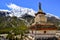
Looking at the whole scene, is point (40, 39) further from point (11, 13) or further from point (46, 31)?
point (11, 13)

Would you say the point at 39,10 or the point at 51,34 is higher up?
the point at 39,10

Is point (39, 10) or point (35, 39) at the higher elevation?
point (39, 10)

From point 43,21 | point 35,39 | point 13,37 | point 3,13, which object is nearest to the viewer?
point 35,39

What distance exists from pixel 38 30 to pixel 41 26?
0.69m

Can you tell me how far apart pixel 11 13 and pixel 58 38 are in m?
109

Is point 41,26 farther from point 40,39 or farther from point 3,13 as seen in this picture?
point 3,13

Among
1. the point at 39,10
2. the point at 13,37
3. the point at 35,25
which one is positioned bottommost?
the point at 13,37

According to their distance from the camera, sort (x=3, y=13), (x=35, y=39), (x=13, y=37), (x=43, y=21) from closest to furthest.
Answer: (x=35, y=39)
(x=43, y=21)
(x=13, y=37)
(x=3, y=13)

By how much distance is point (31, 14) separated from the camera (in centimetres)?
13675

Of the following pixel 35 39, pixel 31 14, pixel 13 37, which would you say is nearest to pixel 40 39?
pixel 35 39

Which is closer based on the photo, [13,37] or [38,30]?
[38,30]

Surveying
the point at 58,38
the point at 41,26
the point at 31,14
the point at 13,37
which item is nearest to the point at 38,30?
the point at 41,26

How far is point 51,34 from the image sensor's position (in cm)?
2839

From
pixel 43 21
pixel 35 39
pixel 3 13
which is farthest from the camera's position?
pixel 3 13
